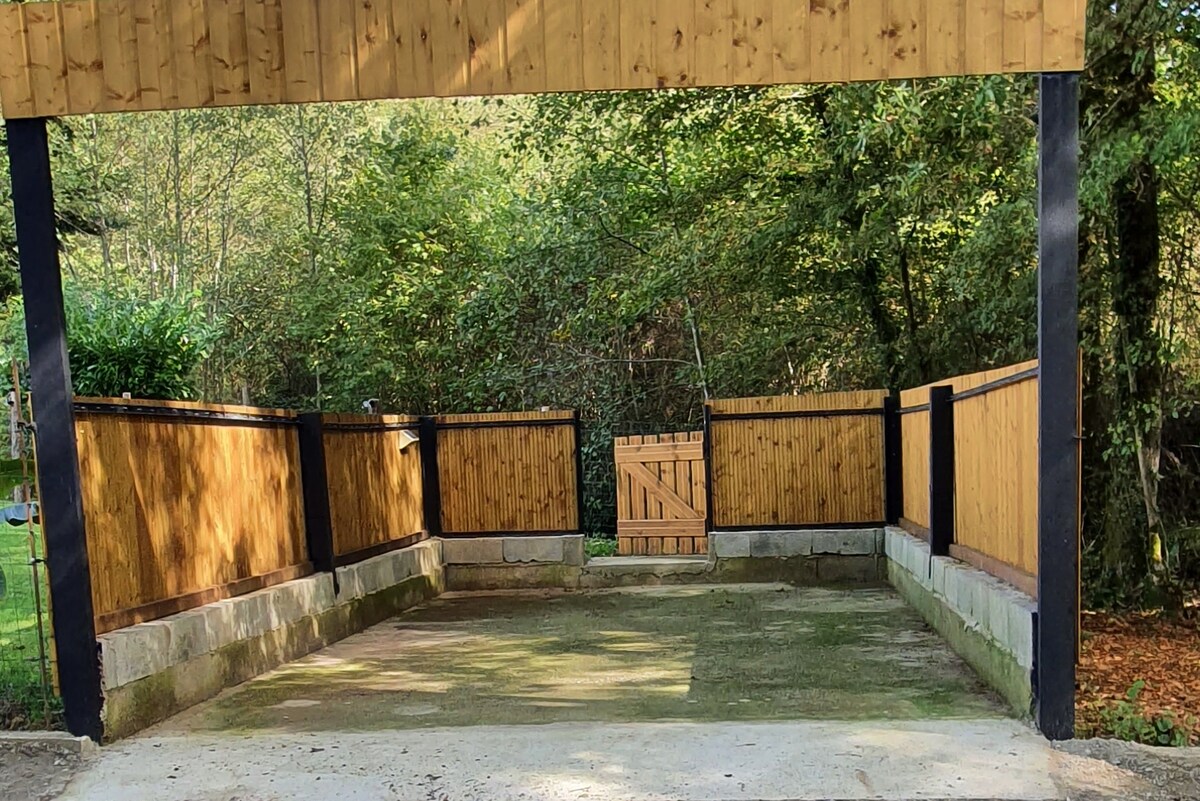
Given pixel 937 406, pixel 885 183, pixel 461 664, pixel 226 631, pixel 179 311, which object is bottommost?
pixel 461 664

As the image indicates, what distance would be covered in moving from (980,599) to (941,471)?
67.6 inches

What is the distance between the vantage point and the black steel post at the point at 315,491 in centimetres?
709

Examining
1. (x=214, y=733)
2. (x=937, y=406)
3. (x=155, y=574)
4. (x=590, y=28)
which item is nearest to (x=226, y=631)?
(x=155, y=574)

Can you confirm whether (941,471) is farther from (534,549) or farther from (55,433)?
(55,433)

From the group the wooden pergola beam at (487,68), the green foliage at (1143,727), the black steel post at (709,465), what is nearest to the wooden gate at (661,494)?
the black steel post at (709,465)

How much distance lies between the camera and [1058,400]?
410 centimetres

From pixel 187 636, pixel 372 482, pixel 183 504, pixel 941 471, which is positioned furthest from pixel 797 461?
pixel 187 636

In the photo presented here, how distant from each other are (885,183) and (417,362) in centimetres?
879

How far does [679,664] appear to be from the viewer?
247 inches

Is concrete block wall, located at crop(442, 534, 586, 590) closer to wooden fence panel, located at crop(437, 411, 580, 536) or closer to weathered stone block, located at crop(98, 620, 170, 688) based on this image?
wooden fence panel, located at crop(437, 411, 580, 536)

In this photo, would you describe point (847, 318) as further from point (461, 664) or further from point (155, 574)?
point (155, 574)

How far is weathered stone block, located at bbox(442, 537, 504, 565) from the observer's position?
1012cm

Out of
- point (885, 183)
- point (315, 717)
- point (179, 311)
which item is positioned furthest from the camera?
point (179, 311)

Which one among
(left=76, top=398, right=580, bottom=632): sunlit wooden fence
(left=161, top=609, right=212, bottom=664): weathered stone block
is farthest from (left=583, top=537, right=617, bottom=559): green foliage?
(left=161, top=609, right=212, bottom=664): weathered stone block
